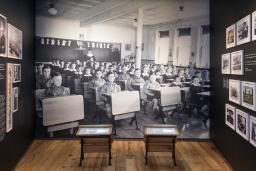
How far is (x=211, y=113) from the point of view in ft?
16.3

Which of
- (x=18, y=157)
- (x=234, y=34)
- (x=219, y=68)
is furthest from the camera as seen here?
(x=219, y=68)

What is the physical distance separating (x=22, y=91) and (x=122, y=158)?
6.62ft

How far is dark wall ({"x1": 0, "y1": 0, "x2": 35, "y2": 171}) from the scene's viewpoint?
10.6 feet

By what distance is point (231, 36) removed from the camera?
3.71 meters

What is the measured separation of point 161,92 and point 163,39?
114 cm

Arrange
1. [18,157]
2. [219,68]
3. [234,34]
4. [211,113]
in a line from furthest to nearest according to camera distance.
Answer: [211,113] < [219,68] < [18,157] < [234,34]

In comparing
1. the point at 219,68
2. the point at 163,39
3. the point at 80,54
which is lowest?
the point at 219,68

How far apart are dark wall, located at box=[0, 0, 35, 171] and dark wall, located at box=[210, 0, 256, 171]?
3129 mm

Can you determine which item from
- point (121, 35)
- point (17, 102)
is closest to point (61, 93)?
point (17, 102)

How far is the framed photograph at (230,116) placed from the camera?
3586 millimetres

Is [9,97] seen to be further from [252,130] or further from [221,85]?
[221,85]

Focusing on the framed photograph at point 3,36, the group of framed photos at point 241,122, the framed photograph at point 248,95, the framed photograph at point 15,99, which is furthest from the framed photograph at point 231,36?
the framed photograph at point 15,99

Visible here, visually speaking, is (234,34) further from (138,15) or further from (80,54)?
(80,54)

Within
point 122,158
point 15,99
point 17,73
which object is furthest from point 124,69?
point 15,99
